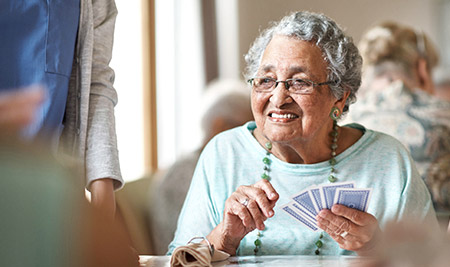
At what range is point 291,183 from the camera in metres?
2.14

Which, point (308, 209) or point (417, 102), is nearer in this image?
point (308, 209)

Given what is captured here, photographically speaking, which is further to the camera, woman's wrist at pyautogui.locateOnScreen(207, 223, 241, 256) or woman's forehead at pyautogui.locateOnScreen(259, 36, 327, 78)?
woman's forehead at pyautogui.locateOnScreen(259, 36, 327, 78)

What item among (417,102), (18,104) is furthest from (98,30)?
(417,102)

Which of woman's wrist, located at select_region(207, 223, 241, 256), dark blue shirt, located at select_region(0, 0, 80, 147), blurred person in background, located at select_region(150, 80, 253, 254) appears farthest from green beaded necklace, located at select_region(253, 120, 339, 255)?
blurred person in background, located at select_region(150, 80, 253, 254)

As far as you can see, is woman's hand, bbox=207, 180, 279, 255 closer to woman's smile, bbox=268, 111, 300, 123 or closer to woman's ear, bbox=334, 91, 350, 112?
woman's smile, bbox=268, 111, 300, 123

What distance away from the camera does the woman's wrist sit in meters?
1.89

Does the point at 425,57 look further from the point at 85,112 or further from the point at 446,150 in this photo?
the point at 85,112

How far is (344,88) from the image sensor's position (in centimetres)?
218

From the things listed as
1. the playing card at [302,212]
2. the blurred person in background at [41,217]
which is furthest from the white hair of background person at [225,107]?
the blurred person in background at [41,217]

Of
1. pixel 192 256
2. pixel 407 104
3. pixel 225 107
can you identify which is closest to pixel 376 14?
pixel 407 104

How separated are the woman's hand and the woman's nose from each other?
0.36 metres

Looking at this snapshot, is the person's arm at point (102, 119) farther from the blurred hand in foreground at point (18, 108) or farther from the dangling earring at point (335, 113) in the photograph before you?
the blurred hand in foreground at point (18, 108)

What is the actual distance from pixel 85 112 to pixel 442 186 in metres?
2.24

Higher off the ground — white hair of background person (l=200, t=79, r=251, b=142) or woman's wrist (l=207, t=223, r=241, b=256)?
white hair of background person (l=200, t=79, r=251, b=142)
